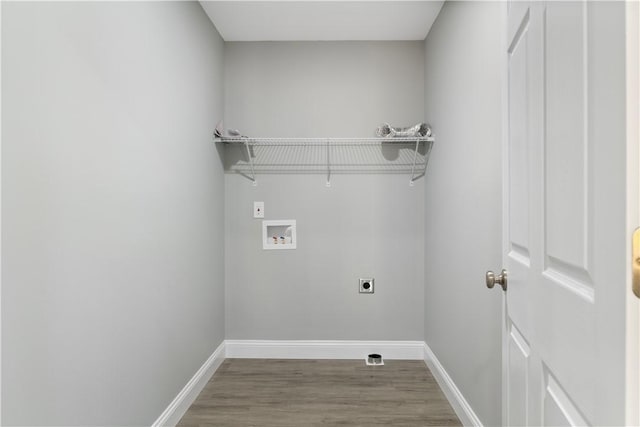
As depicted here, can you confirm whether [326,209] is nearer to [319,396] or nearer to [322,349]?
[322,349]

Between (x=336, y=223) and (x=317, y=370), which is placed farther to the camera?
(x=336, y=223)

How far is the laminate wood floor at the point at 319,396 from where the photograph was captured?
7.04 feet

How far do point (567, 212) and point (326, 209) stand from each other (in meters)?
2.40

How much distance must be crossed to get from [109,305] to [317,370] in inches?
67.9

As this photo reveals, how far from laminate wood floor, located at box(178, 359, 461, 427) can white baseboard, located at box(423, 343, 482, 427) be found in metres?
0.04

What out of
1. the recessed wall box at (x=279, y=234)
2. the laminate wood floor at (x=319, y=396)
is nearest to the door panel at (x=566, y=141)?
the laminate wood floor at (x=319, y=396)

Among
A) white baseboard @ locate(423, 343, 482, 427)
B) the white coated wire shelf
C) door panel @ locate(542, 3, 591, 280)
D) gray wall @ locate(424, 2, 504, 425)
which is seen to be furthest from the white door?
the white coated wire shelf

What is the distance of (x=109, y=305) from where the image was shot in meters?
1.48

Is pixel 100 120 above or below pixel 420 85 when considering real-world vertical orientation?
below

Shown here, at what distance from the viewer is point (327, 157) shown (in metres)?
3.05

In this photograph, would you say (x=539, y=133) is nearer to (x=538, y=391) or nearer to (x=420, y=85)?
(x=538, y=391)

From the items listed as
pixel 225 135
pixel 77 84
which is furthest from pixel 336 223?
pixel 77 84

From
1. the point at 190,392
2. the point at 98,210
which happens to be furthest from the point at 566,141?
the point at 190,392
